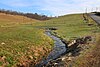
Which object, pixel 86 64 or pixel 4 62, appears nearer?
pixel 86 64

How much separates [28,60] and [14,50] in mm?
2632

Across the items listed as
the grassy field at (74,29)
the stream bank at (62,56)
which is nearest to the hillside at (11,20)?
the grassy field at (74,29)

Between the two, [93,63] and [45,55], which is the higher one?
[93,63]

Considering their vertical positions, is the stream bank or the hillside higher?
the stream bank

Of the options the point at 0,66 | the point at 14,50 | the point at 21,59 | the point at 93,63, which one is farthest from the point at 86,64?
the point at 14,50

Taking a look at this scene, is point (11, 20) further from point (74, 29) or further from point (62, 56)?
point (62, 56)

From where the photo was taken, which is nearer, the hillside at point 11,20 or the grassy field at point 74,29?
the grassy field at point 74,29

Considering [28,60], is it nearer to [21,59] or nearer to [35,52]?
[21,59]

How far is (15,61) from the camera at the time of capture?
27.4 meters

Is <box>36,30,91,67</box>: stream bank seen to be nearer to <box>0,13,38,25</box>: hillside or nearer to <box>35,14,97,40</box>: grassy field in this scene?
<box>35,14,97,40</box>: grassy field

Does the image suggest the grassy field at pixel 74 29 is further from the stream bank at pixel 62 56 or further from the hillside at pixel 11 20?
the hillside at pixel 11 20

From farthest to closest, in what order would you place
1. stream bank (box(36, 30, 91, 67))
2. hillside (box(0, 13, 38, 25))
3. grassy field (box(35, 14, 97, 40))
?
hillside (box(0, 13, 38, 25)), grassy field (box(35, 14, 97, 40)), stream bank (box(36, 30, 91, 67))

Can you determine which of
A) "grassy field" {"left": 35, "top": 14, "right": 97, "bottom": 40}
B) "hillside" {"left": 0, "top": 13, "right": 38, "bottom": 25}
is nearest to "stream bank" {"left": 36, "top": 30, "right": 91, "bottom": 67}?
"grassy field" {"left": 35, "top": 14, "right": 97, "bottom": 40}

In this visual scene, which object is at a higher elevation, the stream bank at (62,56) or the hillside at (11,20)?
the stream bank at (62,56)
